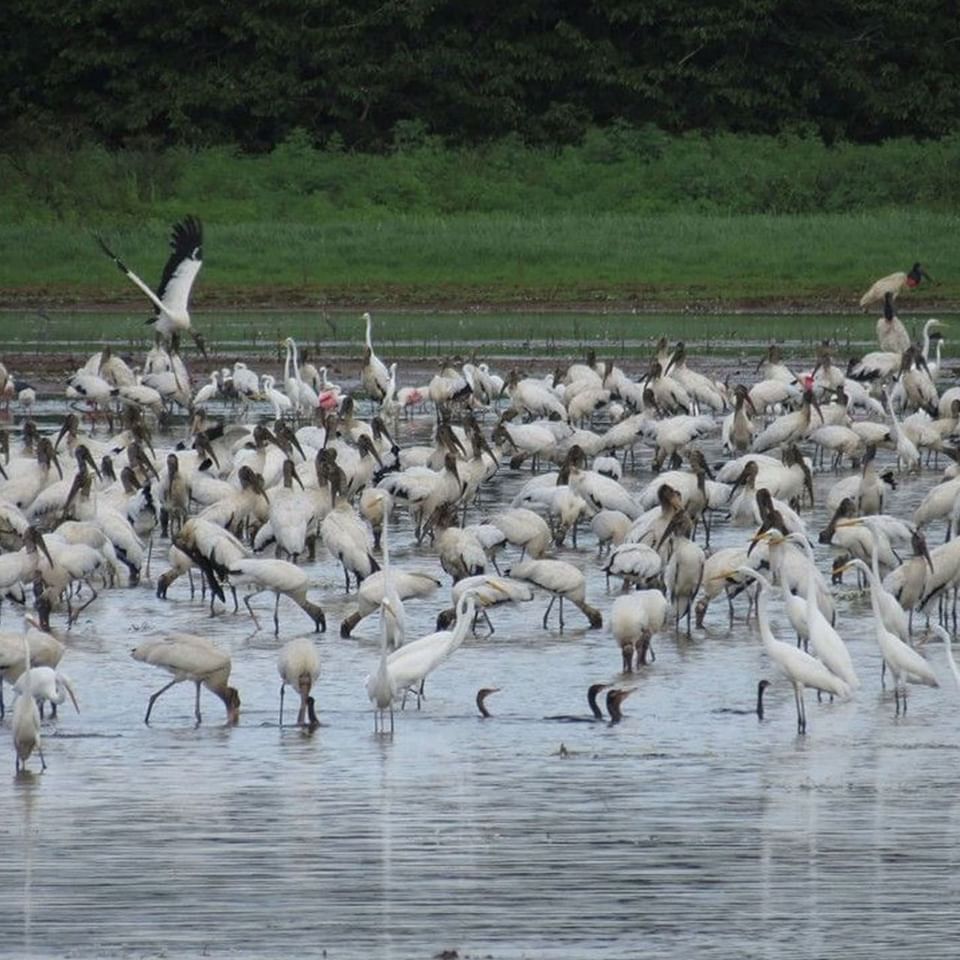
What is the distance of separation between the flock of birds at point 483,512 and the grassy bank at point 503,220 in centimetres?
947

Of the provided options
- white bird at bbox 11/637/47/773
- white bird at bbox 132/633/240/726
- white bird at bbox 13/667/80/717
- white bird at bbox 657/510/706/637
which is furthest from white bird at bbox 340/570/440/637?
white bird at bbox 11/637/47/773

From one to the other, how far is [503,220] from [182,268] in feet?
37.9

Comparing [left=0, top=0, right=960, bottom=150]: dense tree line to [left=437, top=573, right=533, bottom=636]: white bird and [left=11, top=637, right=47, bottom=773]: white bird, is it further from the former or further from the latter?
[left=11, top=637, right=47, bottom=773]: white bird

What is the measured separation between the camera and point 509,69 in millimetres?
42062

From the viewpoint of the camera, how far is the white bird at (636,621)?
11.6 meters

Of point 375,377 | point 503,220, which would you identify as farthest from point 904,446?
point 503,220

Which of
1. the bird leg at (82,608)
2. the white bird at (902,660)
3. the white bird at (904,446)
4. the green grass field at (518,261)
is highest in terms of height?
the green grass field at (518,261)

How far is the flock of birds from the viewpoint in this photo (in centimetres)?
1095

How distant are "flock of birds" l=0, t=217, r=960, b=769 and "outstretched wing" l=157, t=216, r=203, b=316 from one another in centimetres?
74

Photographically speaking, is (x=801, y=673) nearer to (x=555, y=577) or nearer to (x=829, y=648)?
(x=829, y=648)

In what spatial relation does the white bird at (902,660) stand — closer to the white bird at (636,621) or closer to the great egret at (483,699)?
the white bird at (636,621)

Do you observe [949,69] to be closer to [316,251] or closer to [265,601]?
[316,251]

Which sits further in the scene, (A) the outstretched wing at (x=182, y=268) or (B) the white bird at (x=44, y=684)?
(A) the outstretched wing at (x=182, y=268)

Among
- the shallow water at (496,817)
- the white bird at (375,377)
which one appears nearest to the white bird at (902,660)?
the shallow water at (496,817)
